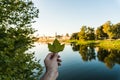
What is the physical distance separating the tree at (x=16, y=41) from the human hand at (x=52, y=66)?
907 cm

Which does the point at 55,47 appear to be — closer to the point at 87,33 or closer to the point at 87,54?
the point at 87,54

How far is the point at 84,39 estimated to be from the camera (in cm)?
14000

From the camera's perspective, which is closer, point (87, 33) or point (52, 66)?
point (52, 66)

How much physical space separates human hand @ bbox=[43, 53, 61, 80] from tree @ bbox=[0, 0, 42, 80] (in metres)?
9.07

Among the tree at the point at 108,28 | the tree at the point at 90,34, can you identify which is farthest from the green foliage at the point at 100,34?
the tree at the point at 108,28

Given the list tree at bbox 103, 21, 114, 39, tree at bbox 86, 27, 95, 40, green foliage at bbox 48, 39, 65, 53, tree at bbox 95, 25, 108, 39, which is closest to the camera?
green foliage at bbox 48, 39, 65, 53

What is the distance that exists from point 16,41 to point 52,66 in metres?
11.3

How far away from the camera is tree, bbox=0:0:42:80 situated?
38.4ft

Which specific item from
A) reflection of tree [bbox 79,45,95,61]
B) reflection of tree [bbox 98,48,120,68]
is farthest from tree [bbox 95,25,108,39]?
reflection of tree [bbox 98,48,120,68]

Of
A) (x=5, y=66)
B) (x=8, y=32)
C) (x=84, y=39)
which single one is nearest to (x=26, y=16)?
(x=8, y=32)

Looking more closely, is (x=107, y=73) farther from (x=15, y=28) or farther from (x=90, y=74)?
(x=15, y=28)

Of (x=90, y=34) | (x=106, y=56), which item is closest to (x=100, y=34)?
(x=90, y=34)

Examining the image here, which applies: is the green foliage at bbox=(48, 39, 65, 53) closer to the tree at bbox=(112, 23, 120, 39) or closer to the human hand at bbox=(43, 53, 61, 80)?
the human hand at bbox=(43, 53, 61, 80)

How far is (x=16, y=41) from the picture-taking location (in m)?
13.2
